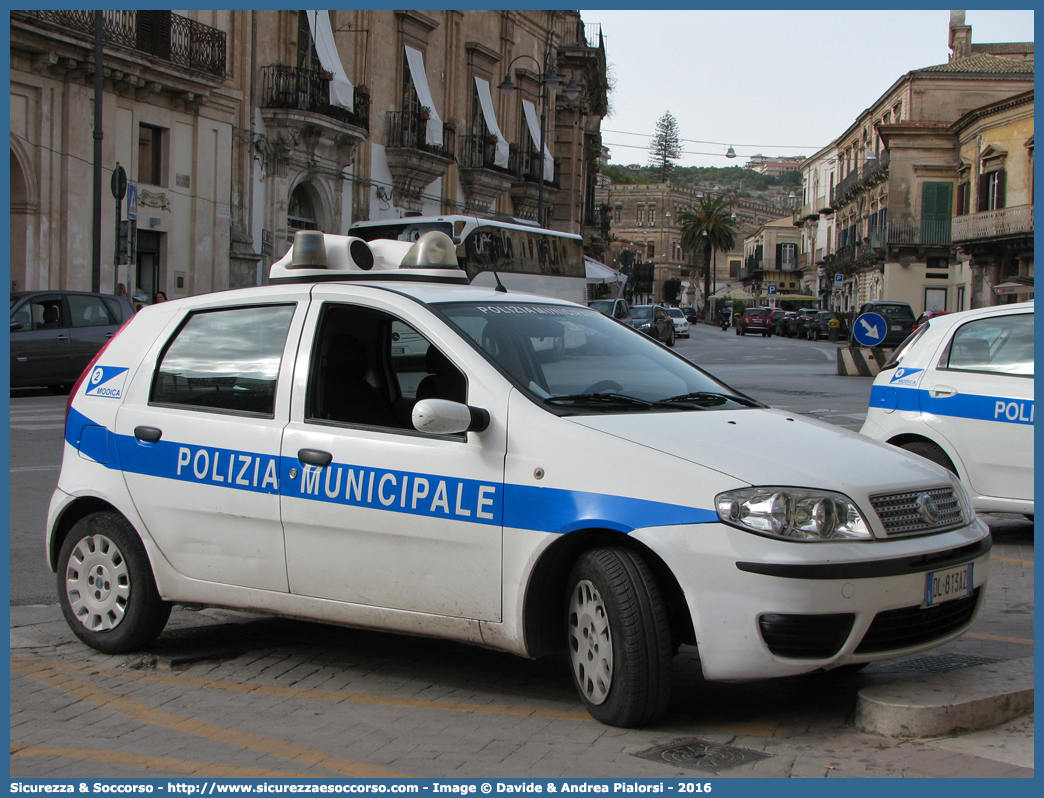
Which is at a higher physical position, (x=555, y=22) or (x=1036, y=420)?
(x=555, y=22)

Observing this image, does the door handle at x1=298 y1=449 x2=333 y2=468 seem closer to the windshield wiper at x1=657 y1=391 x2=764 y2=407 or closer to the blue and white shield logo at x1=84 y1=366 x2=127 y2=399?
the blue and white shield logo at x1=84 y1=366 x2=127 y2=399

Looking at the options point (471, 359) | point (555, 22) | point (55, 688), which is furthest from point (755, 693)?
point (555, 22)

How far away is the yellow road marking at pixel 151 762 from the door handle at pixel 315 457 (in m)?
1.22

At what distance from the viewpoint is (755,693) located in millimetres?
4652

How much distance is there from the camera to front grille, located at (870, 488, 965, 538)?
4.02 meters

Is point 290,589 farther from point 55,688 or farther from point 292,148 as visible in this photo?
point 292,148

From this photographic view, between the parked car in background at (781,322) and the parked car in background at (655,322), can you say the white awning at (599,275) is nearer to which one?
the parked car in background at (655,322)

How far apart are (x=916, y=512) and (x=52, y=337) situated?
16.6 metres

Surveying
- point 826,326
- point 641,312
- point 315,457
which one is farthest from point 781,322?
point 315,457

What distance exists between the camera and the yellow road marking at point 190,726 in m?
3.83

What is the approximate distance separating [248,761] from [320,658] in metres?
1.33

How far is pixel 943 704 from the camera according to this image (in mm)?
3988

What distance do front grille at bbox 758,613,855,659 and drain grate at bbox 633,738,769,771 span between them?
355 millimetres

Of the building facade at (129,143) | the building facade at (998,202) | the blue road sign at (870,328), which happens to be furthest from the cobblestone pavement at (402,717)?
the building facade at (998,202)
